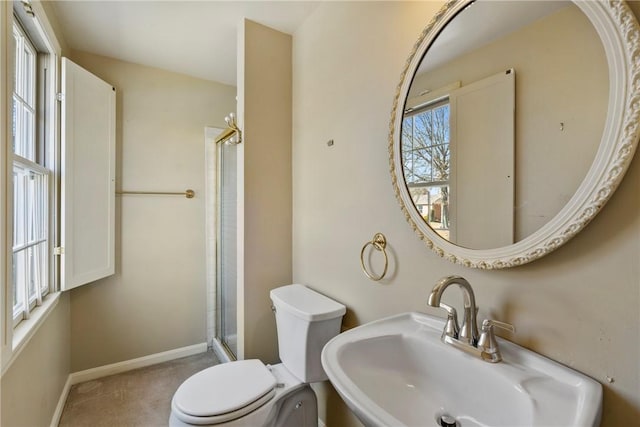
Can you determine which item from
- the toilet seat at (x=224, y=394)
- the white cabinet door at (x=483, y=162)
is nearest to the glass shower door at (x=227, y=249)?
the toilet seat at (x=224, y=394)

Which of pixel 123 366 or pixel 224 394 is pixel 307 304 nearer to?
pixel 224 394

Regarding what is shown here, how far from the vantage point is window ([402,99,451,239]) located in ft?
3.28

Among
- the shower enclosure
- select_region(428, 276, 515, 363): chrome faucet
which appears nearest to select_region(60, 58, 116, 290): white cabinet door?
the shower enclosure

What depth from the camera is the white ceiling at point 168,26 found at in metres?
1.64

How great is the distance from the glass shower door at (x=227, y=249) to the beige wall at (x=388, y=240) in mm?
526

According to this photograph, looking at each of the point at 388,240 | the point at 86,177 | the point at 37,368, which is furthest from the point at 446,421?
the point at 86,177

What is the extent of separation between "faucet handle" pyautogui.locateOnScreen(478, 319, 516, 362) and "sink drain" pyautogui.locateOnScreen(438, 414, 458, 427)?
21cm

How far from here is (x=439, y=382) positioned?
89 centimetres

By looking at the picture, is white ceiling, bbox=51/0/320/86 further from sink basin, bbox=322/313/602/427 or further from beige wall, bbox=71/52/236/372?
sink basin, bbox=322/313/602/427

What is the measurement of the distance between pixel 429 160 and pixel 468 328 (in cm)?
56

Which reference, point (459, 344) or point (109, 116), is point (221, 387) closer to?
point (459, 344)

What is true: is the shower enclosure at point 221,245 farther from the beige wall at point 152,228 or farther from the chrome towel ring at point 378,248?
the chrome towel ring at point 378,248

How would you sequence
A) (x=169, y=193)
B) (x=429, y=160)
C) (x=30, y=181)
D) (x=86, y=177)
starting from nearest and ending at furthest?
(x=429, y=160) < (x=30, y=181) < (x=86, y=177) < (x=169, y=193)

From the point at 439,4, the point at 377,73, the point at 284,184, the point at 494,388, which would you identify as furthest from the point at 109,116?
the point at 494,388
